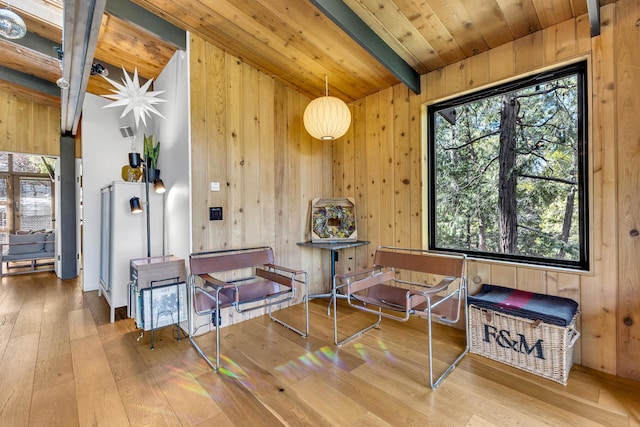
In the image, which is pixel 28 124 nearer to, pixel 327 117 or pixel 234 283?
pixel 234 283

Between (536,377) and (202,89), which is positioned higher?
(202,89)

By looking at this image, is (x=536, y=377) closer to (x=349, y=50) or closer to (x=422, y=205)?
(x=422, y=205)

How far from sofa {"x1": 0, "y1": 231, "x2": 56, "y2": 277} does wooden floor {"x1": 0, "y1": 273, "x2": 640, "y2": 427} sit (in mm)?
3286

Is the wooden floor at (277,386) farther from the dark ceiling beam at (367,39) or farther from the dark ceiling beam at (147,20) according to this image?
the dark ceiling beam at (147,20)

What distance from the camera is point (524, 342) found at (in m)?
1.88

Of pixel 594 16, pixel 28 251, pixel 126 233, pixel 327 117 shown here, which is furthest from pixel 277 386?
pixel 28 251

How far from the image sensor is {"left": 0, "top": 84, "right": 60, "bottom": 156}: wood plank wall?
441cm

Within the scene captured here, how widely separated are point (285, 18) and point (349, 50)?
61cm

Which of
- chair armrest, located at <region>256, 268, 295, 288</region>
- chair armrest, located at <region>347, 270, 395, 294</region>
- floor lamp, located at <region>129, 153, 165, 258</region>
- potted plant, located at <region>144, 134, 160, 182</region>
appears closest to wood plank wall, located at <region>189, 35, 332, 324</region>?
chair armrest, located at <region>256, 268, 295, 288</region>

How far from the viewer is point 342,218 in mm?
3318

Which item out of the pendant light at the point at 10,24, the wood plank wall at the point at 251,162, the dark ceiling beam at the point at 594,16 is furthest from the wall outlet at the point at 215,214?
the dark ceiling beam at the point at 594,16

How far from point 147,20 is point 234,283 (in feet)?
7.39

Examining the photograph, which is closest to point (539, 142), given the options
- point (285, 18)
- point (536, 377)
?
point (536, 377)

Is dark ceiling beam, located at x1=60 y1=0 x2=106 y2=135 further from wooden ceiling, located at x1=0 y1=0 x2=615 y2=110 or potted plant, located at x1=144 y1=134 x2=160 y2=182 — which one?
potted plant, located at x1=144 y1=134 x2=160 y2=182
